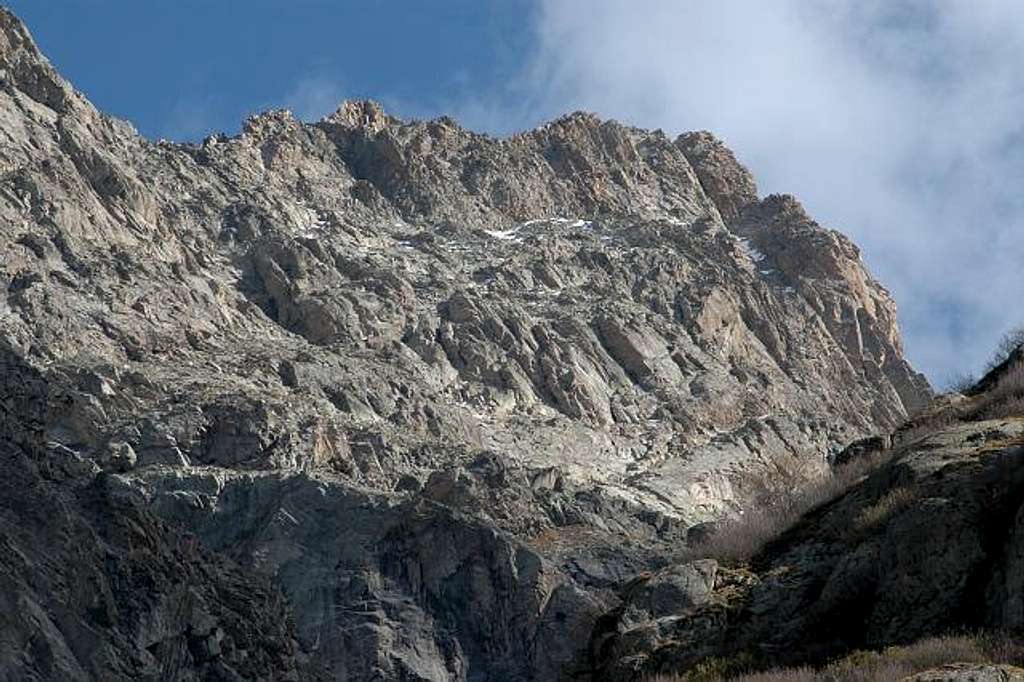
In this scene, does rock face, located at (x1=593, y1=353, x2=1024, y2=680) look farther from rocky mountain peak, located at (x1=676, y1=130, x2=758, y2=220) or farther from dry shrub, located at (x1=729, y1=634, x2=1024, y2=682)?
rocky mountain peak, located at (x1=676, y1=130, x2=758, y2=220)

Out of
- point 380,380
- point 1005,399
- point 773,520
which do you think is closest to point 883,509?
point 773,520

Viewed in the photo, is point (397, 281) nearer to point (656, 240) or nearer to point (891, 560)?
point (656, 240)

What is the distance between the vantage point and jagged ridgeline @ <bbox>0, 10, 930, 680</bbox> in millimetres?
51281

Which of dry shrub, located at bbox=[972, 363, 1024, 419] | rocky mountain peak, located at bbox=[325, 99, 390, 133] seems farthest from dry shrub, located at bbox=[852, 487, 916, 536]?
rocky mountain peak, located at bbox=[325, 99, 390, 133]

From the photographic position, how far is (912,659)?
40.2ft

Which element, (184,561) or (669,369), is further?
(669,369)

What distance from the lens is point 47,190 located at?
82.6 metres

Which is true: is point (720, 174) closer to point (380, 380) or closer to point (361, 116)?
point (361, 116)

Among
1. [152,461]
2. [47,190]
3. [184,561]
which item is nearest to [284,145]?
[47,190]

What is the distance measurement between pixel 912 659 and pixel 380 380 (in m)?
67.9

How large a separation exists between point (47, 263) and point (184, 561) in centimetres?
2994

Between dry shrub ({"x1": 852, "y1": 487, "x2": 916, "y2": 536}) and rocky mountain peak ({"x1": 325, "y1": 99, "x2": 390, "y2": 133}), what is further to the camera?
rocky mountain peak ({"x1": 325, "y1": 99, "x2": 390, "y2": 133})

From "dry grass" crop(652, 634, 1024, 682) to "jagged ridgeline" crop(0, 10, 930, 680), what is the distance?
3831mm

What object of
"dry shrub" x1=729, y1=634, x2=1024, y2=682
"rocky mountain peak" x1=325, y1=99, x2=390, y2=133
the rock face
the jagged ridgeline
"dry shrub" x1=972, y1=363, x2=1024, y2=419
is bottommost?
"dry shrub" x1=729, y1=634, x2=1024, y2=682
